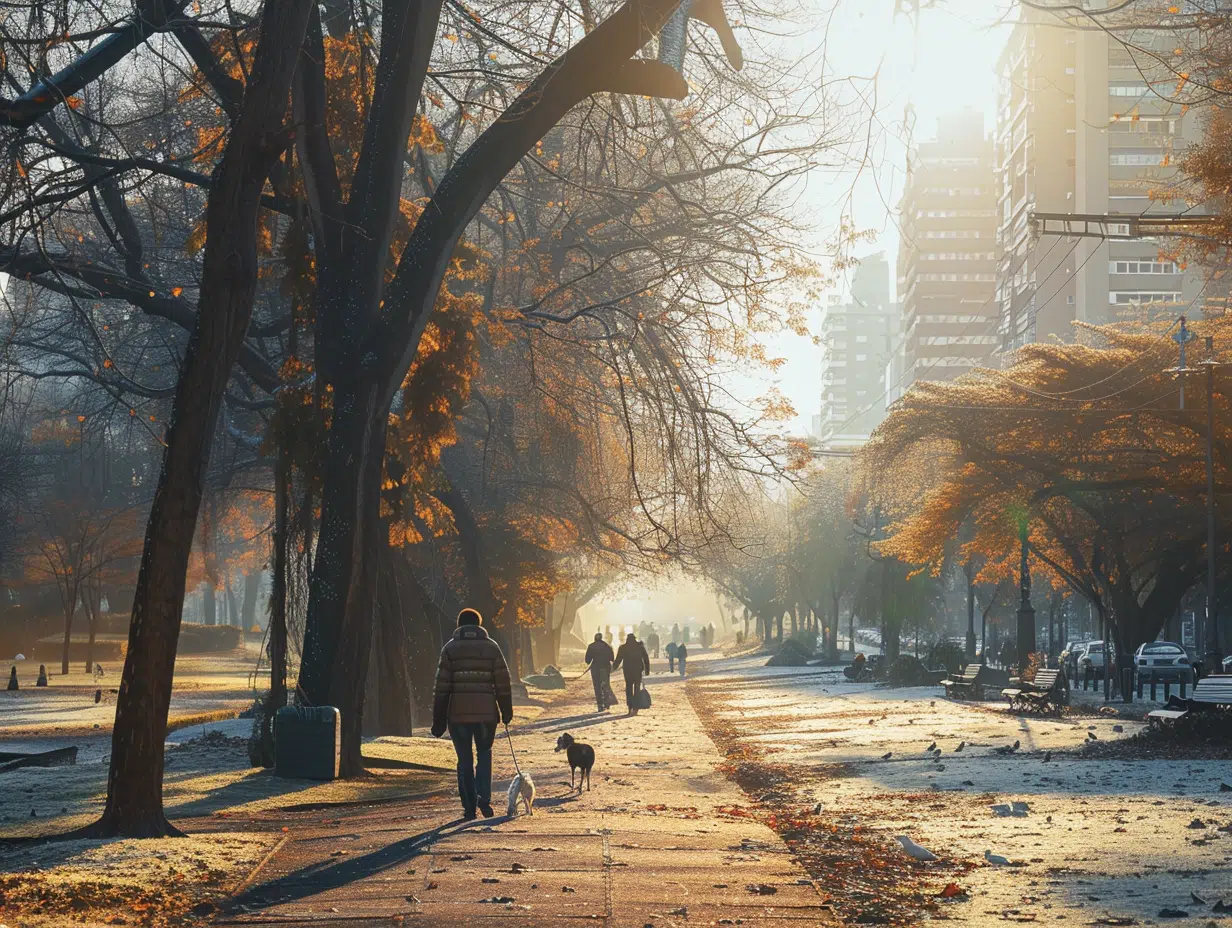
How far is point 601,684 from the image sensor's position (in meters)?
35.8

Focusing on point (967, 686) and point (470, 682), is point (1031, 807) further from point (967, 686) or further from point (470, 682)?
point (967, 686)

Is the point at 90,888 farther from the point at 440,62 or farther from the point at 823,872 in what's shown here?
the point at 440,62

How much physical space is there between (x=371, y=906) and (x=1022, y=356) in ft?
118

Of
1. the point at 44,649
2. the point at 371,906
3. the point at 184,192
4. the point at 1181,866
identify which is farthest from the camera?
the point at 44,649

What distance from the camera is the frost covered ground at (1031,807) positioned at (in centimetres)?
900

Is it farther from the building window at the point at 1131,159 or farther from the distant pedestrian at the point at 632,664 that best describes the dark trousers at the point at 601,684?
the building window at the point at 1131,159

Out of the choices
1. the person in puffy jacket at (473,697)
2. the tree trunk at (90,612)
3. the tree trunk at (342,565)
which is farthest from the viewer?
the tree trunk at (90,612)

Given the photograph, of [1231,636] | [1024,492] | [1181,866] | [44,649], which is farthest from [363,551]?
[1231,636]

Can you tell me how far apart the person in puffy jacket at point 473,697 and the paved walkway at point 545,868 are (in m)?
0.47

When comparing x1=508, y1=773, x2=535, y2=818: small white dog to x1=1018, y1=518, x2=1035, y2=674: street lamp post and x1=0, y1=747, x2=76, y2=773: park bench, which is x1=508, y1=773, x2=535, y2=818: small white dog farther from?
x1=1018, y1=518, x2=1035, y2=674: street lamp post

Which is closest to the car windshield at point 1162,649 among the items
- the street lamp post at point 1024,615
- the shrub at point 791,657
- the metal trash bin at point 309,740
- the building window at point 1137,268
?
the street lamp post at point 1024,615

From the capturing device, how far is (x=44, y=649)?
64.3m

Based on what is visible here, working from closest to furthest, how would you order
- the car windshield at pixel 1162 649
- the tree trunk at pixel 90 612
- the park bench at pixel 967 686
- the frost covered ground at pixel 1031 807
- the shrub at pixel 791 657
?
the frost covered ground at pixel 1031 807 → the park bench at pixel 967 686 → the car windshield at pixel 1162 649 → the tree trunk at pixel 90 612 → the shrub at pixel 791 657

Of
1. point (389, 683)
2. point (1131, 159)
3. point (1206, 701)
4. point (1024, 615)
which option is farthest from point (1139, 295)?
point (389, 683)
